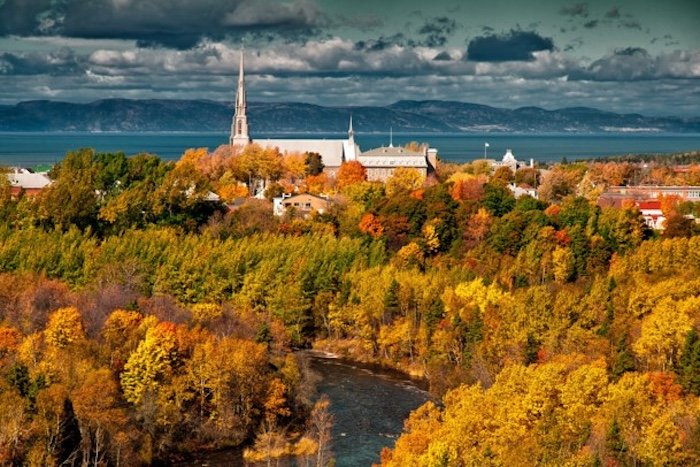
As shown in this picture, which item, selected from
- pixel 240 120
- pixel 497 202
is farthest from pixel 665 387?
pixel 240 120

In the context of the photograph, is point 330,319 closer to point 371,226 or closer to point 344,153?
point 371,226

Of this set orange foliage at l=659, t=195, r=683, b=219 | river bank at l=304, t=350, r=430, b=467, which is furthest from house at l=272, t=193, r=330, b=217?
river bank at l=304, t=350, r=430, b=467

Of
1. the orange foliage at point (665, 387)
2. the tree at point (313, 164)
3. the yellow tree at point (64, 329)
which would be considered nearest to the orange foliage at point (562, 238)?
the orange foliage at point (665, 387)

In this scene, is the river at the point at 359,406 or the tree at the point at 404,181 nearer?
the river at the point at 359,406

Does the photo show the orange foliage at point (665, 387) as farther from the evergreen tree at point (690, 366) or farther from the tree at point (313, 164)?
the tree at point (313, 164)

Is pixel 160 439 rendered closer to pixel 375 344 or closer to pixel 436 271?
pixel 375 344

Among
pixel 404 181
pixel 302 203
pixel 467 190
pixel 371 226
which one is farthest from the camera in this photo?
pixel 404 181
